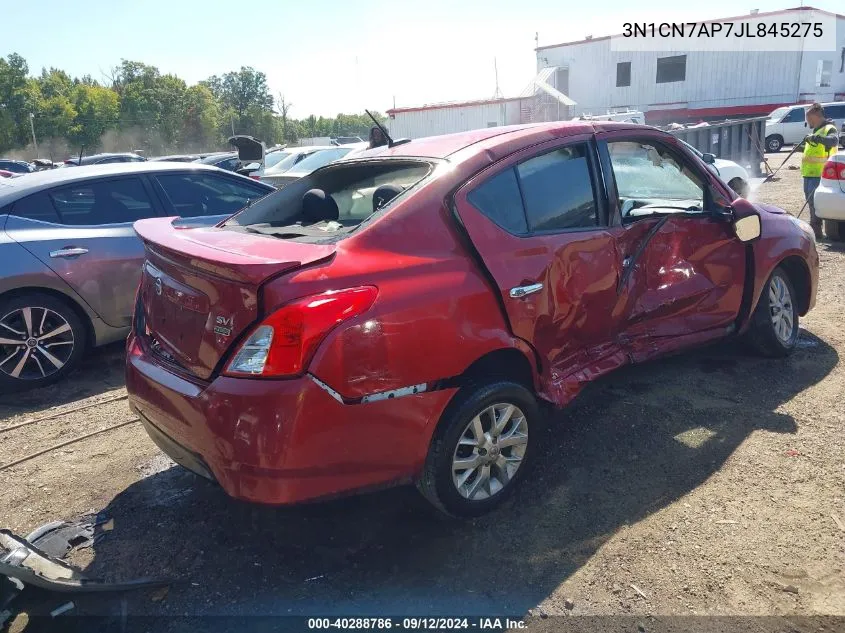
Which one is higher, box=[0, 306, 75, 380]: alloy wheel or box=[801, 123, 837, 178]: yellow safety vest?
box=[801, 123, 837, 178]: yellow safety vest

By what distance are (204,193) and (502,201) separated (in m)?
3.52

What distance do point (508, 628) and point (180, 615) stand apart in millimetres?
1216

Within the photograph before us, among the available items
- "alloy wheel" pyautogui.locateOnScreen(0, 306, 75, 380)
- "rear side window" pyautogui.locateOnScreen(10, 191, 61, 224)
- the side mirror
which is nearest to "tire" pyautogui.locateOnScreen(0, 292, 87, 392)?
"alloy wheel" pyautogui.locateOnScreen(0, 306, 75, 380)

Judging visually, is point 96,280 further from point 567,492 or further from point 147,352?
point 567,492

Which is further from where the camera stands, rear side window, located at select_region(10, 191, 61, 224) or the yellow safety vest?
the yellow safety vest

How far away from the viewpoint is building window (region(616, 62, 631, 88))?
35.0 metres

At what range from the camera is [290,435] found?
229cm

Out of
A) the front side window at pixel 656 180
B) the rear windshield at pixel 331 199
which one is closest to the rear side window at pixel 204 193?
the rear windshield at pixel 331 199

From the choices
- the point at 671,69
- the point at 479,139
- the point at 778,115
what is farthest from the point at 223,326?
the point at 671,69

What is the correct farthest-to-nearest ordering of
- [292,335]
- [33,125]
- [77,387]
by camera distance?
1. [33,125]
2. [77,387]
3. [292,335]

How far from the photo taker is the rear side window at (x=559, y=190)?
3.12 m

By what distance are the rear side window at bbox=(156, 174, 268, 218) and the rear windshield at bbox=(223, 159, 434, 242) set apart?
6.21ft

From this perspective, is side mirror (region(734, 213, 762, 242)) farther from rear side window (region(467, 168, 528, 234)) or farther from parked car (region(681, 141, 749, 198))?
parked car (region(681, 141, 749, 198))

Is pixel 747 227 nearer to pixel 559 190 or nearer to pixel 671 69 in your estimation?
pixel 559 190
